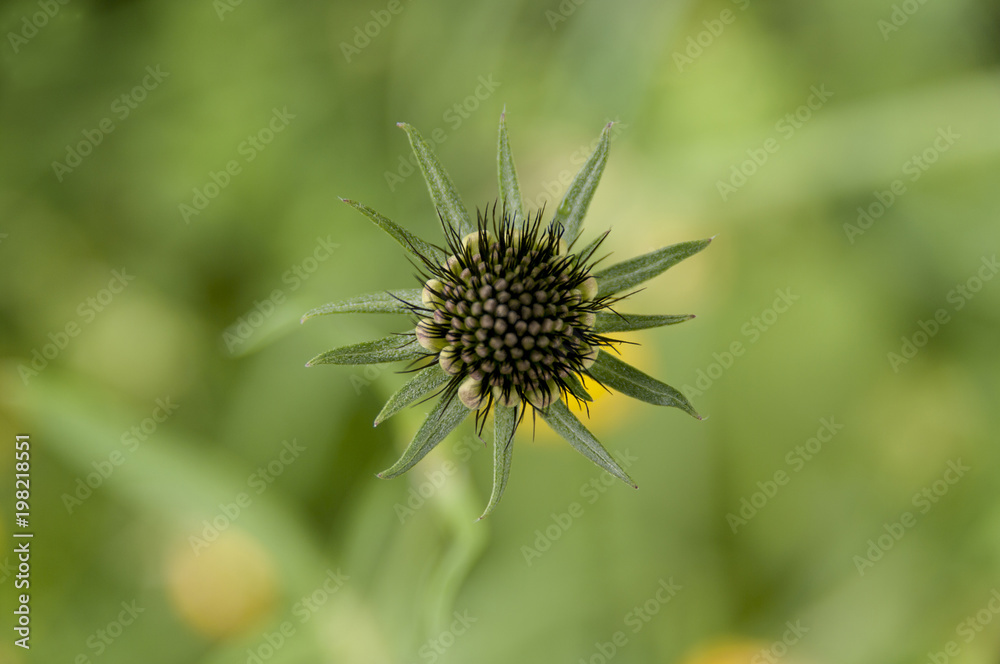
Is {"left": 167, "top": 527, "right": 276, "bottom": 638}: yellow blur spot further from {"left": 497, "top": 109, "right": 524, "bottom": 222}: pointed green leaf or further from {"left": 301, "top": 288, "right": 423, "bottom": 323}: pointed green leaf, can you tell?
{"left": 497, "top": 109, "right": 524, "bottom": 222}: pointed green leaf

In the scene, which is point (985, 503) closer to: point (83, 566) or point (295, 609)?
point (295, 609)

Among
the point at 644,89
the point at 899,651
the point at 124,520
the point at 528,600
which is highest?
the point at 644,89

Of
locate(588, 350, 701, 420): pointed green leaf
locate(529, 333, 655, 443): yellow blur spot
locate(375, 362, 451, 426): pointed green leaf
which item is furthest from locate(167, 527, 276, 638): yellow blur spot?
locate(588, 350, 701, 420): pointed green leaf

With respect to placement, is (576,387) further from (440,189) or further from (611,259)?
(611,259)

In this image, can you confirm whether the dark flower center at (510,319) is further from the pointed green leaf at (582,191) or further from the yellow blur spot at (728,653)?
the yellow blur spot at (728,653)

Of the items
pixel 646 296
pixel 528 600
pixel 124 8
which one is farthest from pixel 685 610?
pixel 124 8

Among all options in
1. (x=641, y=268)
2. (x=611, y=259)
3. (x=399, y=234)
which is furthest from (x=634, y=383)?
(x=611, y=259)
